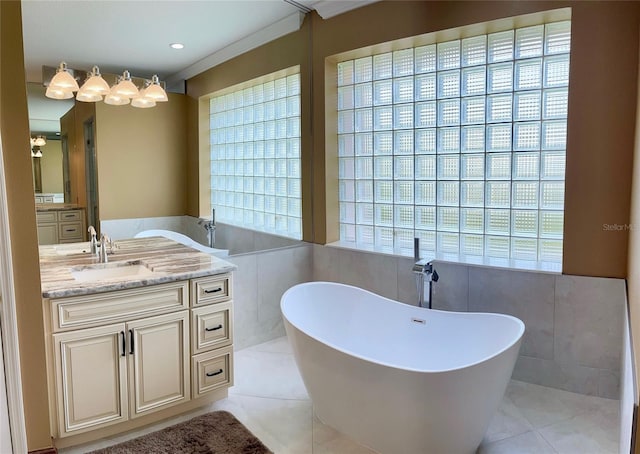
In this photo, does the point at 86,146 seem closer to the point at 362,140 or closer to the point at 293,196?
the point at 293,196

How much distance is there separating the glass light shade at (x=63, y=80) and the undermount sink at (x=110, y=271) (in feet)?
3.10

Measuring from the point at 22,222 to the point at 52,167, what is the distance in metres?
0.50

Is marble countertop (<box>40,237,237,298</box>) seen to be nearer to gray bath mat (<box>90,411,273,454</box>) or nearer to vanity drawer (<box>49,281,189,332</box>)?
vanity drawer (<box>49,281,189,332</box>)

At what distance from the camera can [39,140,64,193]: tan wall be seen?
2.19 metres

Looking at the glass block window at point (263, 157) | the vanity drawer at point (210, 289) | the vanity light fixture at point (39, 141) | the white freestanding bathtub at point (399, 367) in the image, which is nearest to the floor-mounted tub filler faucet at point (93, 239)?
the vanity light fixture at point (39, 141)

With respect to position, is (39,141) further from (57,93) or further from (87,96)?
(87,96)

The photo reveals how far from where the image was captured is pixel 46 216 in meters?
2.28

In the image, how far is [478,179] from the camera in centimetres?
288

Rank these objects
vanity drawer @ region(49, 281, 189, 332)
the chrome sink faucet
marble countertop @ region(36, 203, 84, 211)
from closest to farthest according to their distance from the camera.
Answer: vanity drawer @ region(49, 281, 189, 332) → marble countertop @ region(36, 203, 84, 211) → the chrome sink faucet

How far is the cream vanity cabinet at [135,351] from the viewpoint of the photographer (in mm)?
2008

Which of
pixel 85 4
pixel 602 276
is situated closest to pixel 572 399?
pixel 602 276

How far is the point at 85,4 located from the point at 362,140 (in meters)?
1.99

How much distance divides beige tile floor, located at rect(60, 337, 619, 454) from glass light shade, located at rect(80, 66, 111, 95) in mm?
1835

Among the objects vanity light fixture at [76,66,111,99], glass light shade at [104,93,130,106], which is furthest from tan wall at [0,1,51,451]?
glass light shade at [104,93,130,106]
